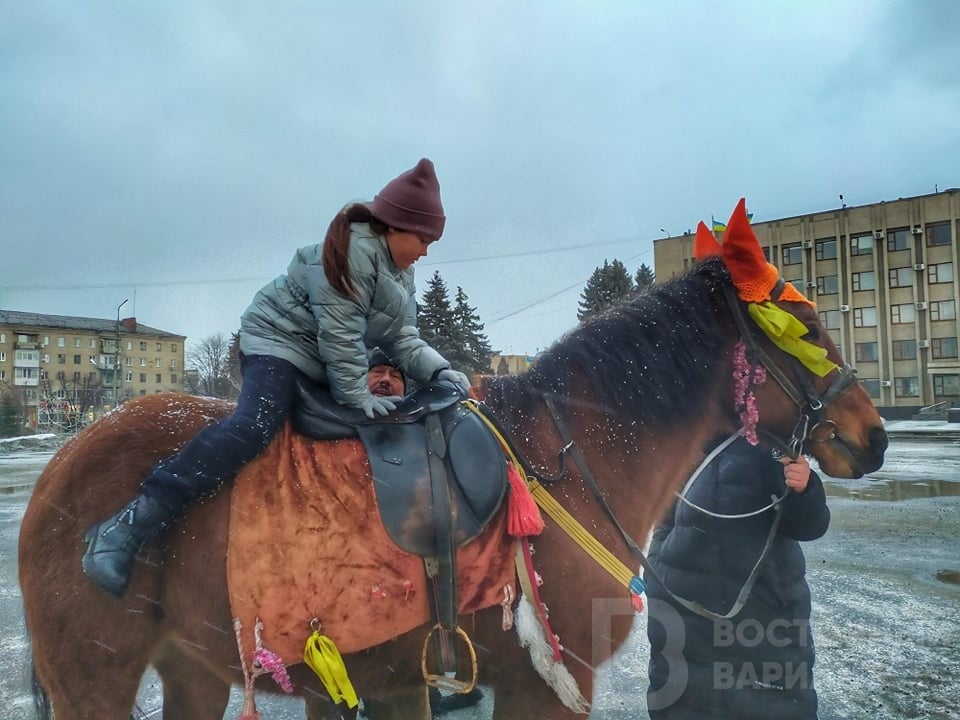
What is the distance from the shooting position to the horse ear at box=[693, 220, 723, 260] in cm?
257

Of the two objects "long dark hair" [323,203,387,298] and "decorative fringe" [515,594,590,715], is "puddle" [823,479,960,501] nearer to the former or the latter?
"decorative fringe" [515,594,590,715]

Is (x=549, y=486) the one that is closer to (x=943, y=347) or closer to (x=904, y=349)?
(x=904, y=349)

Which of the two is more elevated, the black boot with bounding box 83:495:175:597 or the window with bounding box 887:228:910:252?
the window with bounding box 887:228:910:252

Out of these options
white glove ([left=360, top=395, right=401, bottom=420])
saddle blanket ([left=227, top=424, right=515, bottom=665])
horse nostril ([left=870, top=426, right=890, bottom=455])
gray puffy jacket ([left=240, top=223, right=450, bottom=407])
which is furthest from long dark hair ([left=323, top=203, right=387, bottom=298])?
horse nostril ([left=870, top=426, right=890, bottom=455])

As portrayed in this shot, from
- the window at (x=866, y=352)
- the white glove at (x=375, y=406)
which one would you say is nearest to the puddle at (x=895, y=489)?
the white glove at (x=375, y=406)

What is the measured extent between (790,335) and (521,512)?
1222 millimetres

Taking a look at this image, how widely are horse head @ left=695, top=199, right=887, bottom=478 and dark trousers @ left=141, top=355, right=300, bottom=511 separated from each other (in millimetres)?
1642

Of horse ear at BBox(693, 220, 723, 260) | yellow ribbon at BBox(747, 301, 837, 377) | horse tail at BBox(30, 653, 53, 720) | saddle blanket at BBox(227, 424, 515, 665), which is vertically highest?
horse ear at BBox(693, 220, 723, 260)

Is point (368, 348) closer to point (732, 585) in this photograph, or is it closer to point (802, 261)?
point (732, 585)

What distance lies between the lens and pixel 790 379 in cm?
235

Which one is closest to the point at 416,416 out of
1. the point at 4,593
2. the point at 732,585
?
the point at 732,585

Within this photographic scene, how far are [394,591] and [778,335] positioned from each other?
1.60 metres

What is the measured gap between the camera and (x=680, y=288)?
2.42 m

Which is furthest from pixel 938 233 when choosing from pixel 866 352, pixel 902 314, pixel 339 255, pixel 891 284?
pixel 339 255
